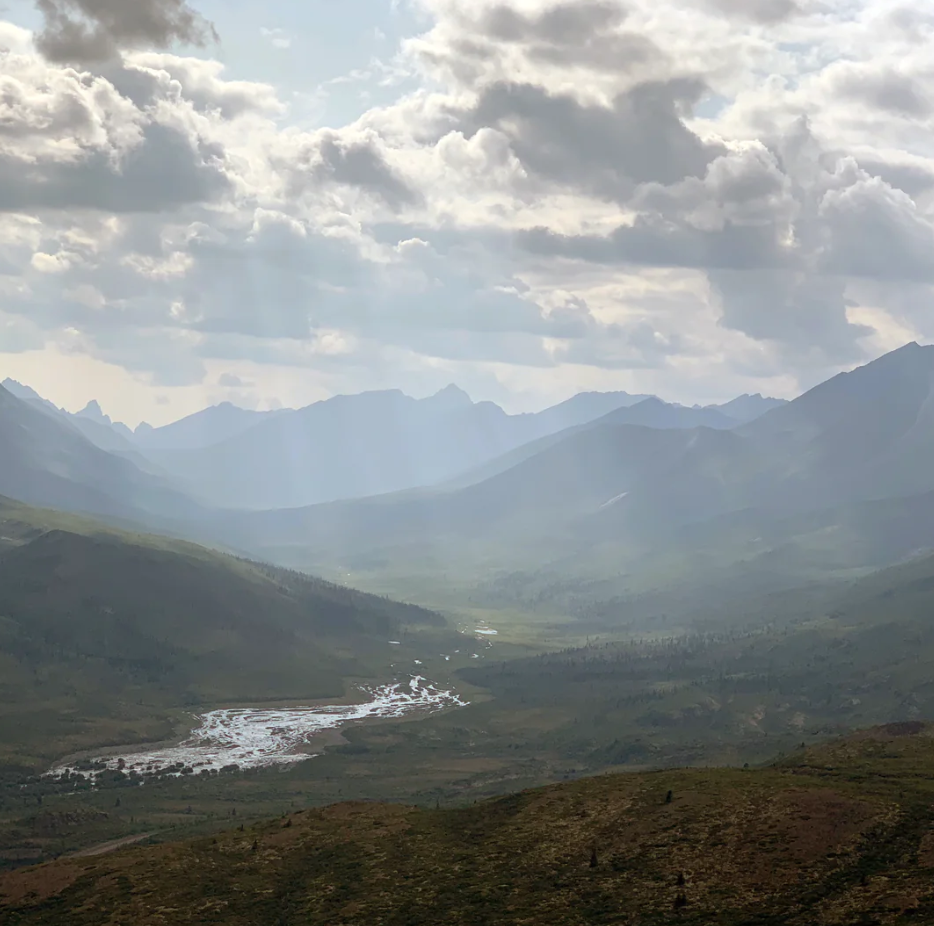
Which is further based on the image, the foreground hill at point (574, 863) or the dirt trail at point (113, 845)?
the dirt trail at point (113, 845)

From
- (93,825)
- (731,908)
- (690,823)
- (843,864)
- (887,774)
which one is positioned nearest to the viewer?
(731,908)

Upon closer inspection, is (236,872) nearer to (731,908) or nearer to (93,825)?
(731,908)

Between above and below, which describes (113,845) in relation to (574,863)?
below

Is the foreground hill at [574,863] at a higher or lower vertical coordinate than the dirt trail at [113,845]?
higher

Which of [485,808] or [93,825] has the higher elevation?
[485,808]

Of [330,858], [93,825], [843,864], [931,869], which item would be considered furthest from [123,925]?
[93,825]

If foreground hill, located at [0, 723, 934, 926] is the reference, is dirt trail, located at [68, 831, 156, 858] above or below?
below

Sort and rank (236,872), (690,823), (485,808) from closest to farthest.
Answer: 1. (690,823)
2. (236,872)
3. (485,808)

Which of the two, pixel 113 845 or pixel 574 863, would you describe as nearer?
pixel 574 863
